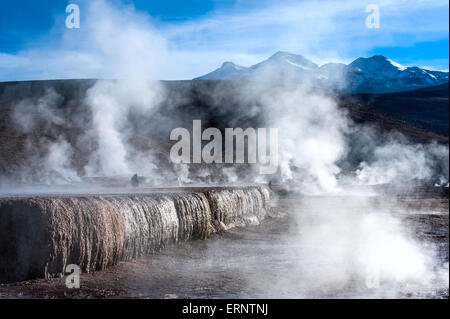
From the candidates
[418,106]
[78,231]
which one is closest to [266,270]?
[78,231]

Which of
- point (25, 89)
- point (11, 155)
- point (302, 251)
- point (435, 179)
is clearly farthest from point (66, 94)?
point (302, 251)

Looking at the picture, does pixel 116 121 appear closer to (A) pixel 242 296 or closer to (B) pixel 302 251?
(B) pixel 302 251

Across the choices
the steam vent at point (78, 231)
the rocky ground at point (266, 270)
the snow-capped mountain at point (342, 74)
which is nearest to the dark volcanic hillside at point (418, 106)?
the snow-capped mountain at point (342, 74)

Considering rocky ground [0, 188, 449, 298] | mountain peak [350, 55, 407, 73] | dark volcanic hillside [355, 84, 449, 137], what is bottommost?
rocky ground [0, 188, 449, 298]

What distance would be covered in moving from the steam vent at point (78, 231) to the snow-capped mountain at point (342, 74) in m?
53.0

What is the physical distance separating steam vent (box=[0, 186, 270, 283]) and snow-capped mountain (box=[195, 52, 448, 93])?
174ft

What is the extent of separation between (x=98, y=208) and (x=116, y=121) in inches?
1598

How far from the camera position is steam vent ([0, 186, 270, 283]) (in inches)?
262

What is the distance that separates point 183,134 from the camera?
183ft

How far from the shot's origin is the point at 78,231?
709 centimetres

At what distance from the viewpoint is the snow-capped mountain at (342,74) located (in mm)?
70062

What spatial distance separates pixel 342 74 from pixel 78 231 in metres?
83.4

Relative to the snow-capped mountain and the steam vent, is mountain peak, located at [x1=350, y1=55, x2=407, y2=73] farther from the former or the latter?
the steam vent

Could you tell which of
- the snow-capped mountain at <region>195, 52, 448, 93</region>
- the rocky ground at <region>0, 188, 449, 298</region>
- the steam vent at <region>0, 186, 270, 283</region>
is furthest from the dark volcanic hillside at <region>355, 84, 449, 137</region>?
the steam vent at <region>0, 186, 270, 283</region>
